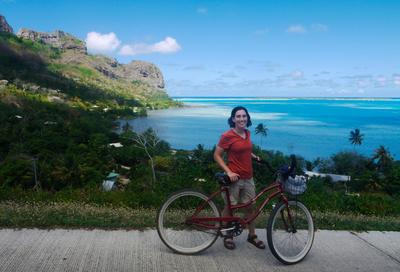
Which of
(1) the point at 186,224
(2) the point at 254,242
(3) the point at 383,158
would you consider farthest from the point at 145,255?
(3) the point at 383,158

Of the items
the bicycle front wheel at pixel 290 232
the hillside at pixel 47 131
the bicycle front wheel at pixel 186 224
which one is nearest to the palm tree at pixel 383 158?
the hillside at pixel 47 131

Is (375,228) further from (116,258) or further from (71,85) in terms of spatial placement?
(71,85)

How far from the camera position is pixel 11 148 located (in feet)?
206

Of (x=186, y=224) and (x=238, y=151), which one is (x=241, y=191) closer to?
(x=238, y=151)

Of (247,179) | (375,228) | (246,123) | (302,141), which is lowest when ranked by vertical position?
(302,141)

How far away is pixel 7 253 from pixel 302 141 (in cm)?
12640

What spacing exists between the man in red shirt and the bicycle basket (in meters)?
0.43

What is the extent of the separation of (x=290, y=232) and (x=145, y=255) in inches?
62.6

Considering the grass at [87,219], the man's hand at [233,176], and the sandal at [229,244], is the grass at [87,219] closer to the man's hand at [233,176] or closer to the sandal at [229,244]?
the sandal at [229,244]

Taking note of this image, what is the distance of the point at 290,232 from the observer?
4328 millimetres

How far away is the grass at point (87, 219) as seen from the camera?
4.91 metres

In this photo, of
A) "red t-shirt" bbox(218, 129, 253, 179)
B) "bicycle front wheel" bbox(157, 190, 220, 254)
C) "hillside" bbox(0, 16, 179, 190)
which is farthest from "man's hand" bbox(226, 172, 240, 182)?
"hillside" bbox(0, 16, 179, 190)

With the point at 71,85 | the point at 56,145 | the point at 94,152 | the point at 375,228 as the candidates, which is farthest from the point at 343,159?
the point at 71,85

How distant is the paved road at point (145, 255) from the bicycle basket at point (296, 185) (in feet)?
2.51
